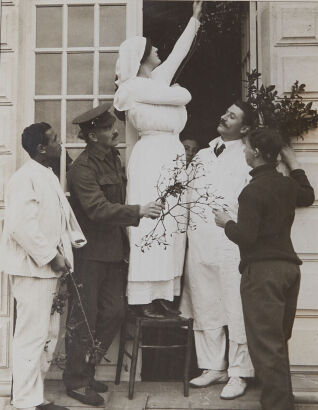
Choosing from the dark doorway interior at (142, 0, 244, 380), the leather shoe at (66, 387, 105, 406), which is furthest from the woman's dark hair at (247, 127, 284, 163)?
the leather shoe at (66, 387, 105, 406)

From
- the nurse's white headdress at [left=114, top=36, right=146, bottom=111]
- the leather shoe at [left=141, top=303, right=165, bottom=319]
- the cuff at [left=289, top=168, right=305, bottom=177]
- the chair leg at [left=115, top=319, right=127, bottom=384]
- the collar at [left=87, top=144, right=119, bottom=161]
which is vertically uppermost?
the nurse's white headdress at [left=114, top=36, right=146, bottom=111]

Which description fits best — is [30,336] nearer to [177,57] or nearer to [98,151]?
[98,151]

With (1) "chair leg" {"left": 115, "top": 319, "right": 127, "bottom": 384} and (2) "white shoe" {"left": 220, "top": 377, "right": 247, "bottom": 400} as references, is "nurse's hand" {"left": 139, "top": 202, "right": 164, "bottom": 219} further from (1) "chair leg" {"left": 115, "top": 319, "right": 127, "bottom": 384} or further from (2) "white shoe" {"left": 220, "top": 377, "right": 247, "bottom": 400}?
(2) "white shoe" {"left": 220, "top": 377, "right": 247, "bottom": 400}

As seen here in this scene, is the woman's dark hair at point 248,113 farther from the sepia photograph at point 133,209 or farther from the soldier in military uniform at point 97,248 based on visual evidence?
the soldier in military uniform at point 97,248

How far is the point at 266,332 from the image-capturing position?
3949 millimetres

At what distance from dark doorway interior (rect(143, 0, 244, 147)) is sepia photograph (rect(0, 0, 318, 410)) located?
335mm

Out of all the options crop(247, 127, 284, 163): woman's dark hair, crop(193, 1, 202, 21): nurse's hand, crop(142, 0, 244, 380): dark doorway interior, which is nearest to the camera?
crop(247, 127, 284, 163): woman's dark hair

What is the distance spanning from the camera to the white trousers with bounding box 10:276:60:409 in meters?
4.11

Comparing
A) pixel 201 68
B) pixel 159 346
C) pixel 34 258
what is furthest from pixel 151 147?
pixel 201 68

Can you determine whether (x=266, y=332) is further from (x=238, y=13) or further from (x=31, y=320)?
(x=238, y=13)

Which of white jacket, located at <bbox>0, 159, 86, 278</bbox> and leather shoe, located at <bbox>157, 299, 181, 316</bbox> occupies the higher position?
white jacket, located at <bbox>0, 159, 86, 278</bbox>

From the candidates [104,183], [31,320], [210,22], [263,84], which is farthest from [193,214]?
[210,22]

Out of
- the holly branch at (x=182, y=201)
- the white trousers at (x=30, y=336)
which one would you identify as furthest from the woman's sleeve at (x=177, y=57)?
the white trousers at (x=30, y=336)

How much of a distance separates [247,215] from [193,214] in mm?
1007
